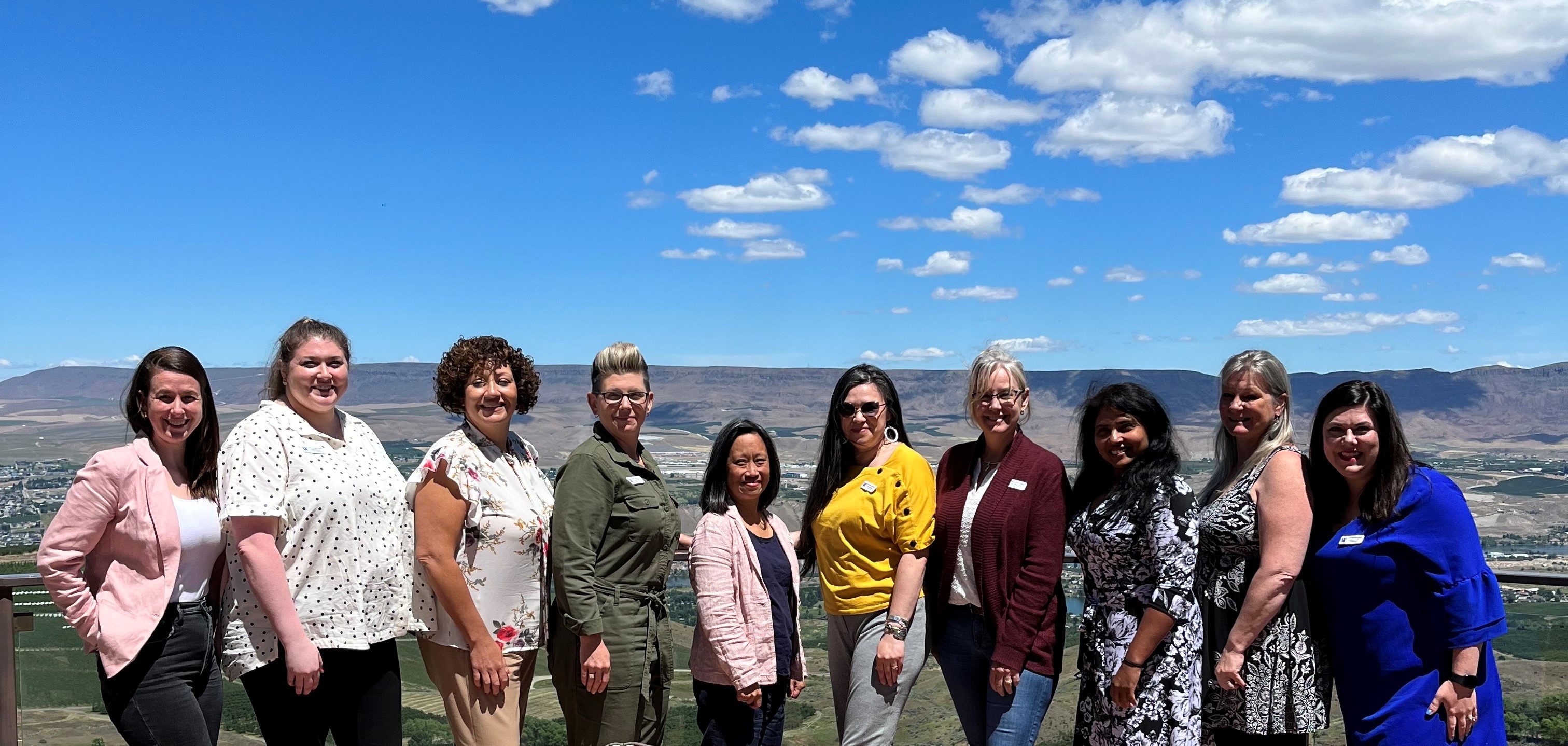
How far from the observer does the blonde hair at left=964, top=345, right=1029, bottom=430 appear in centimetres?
347

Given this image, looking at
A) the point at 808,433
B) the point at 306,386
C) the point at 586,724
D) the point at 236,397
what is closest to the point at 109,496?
the point at 306,386

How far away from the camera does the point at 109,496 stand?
3027 millimetres

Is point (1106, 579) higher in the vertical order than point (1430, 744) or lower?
higher

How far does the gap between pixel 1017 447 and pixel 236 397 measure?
129864 millimetres

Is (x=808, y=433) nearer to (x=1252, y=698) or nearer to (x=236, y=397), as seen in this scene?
(x=236, y=397)

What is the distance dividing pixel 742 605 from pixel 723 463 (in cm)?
45

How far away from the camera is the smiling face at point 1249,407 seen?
3365 mm

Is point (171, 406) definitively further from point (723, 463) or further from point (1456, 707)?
point (1456, 707)

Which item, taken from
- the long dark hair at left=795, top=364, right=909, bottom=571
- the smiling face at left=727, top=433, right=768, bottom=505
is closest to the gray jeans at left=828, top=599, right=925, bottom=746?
the long dark hair at left=795, top=364, right=909, bottom=571

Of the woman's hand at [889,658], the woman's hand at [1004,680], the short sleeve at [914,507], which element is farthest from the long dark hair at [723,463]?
the woman's hand at [1004,680]

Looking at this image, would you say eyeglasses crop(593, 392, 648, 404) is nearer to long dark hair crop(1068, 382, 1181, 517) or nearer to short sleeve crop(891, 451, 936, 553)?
short sleeve crop(891, 451, 936, 553)

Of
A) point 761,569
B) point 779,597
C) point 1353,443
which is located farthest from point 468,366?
point 1353,443

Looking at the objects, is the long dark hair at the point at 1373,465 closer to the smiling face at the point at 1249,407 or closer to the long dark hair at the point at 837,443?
the smiling face at the point at 1249,407

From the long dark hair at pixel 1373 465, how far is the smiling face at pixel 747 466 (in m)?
1.65
